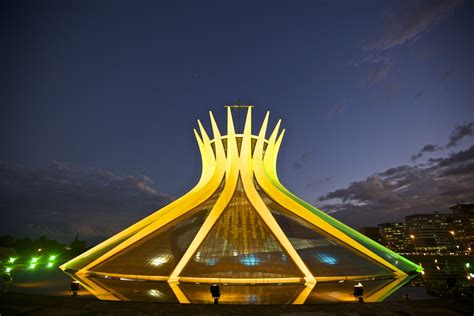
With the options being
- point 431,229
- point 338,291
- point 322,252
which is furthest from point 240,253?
point 431,229

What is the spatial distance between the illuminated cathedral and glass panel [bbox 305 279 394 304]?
1.7 inches

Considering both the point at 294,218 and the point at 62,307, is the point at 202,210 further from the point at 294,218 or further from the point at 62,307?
the point at 62,307

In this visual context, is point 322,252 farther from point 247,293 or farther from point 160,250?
point 160,250

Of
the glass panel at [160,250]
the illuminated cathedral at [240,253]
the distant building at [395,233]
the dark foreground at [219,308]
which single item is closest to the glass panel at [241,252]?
the illuminated cathedral at [240,253]

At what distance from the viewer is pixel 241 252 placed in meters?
15.8

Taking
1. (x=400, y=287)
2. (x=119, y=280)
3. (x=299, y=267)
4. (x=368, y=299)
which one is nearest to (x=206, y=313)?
(x=368, y=299)

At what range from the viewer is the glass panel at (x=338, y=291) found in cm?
1014

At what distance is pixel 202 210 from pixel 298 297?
409 inches

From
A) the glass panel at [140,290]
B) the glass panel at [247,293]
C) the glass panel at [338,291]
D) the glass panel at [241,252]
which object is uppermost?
the glass panel at [241,252]

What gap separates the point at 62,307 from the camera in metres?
7.94

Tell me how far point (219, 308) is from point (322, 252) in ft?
33.3

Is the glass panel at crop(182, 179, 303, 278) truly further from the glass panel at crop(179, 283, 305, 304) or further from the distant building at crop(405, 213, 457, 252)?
the distant building at crop(405, 213, 457, 252)

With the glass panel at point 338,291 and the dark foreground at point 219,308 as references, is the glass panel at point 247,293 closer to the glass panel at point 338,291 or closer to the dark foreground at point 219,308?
the glass panel at point 338,291

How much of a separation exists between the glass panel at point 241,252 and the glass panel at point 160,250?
1.27 meters
